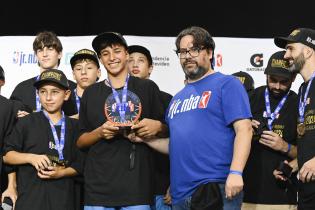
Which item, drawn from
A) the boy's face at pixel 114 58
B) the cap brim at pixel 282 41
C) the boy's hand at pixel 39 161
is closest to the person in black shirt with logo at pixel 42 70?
the boy's hand at pixel 39 161

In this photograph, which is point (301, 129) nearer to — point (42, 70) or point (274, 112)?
point (274, 112)

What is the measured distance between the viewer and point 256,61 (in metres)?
6.46

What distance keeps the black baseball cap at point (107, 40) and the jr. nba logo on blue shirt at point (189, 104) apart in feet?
1.70

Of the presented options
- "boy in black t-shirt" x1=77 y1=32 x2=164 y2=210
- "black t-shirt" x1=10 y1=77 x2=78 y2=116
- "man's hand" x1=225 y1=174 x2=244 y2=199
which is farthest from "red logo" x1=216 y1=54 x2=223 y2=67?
"man's hand" x1=225 y1=174 x2=244 y2=199

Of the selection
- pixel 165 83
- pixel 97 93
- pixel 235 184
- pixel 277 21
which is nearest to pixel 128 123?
pixel 97 93

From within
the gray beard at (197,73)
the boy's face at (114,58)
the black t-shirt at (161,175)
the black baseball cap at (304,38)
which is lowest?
the black t-shirt at (161,175)

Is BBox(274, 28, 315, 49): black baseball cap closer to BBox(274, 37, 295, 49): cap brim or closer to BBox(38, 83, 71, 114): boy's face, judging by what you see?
BBox(274, 37, 295, 49): cap brim

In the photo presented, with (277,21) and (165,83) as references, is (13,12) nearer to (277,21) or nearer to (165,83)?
(165,83)

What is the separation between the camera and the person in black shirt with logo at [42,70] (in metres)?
4.48

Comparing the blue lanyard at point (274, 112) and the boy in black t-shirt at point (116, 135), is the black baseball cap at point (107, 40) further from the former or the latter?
the blue lanyard at point (274, 112)

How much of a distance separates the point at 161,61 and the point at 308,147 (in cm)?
322

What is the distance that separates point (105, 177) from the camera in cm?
335

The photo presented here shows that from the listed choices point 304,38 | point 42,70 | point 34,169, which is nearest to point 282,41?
point 304,38

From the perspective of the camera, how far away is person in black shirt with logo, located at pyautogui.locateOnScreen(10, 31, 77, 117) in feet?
14.7
